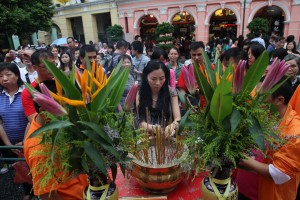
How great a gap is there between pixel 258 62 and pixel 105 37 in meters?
17.0

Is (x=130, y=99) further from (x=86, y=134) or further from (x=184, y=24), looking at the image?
(x=184, y=24)

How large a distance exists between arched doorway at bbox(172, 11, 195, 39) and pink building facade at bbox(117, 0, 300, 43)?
2.64ft

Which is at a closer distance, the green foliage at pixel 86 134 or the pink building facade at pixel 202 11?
the green foliage at pixel 86 134

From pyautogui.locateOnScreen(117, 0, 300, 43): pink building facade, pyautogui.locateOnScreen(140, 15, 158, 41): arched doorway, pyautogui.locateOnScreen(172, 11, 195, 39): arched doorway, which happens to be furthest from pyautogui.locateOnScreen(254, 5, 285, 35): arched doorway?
pyautogui.locateOnScreen(140, 15, 158, 41): arched doorway

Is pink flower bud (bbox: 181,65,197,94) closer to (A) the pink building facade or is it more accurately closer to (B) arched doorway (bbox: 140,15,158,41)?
(A) the pink building facade

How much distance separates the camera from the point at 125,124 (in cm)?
95

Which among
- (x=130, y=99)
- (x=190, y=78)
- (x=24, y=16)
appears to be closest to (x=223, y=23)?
(x=24, y=16)

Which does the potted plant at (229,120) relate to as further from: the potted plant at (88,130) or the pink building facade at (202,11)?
the pink building facade at (202,11)

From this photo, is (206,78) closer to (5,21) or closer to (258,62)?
(258,62)

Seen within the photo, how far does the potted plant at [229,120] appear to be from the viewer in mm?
802

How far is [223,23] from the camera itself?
43.8ft

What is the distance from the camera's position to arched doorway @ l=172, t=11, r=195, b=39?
45.6ft

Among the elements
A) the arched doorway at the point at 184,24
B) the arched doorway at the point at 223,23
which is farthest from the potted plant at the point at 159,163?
the arched doorway at the point at 184,24

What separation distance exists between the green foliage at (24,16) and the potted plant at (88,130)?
A: 9901 millimetres
